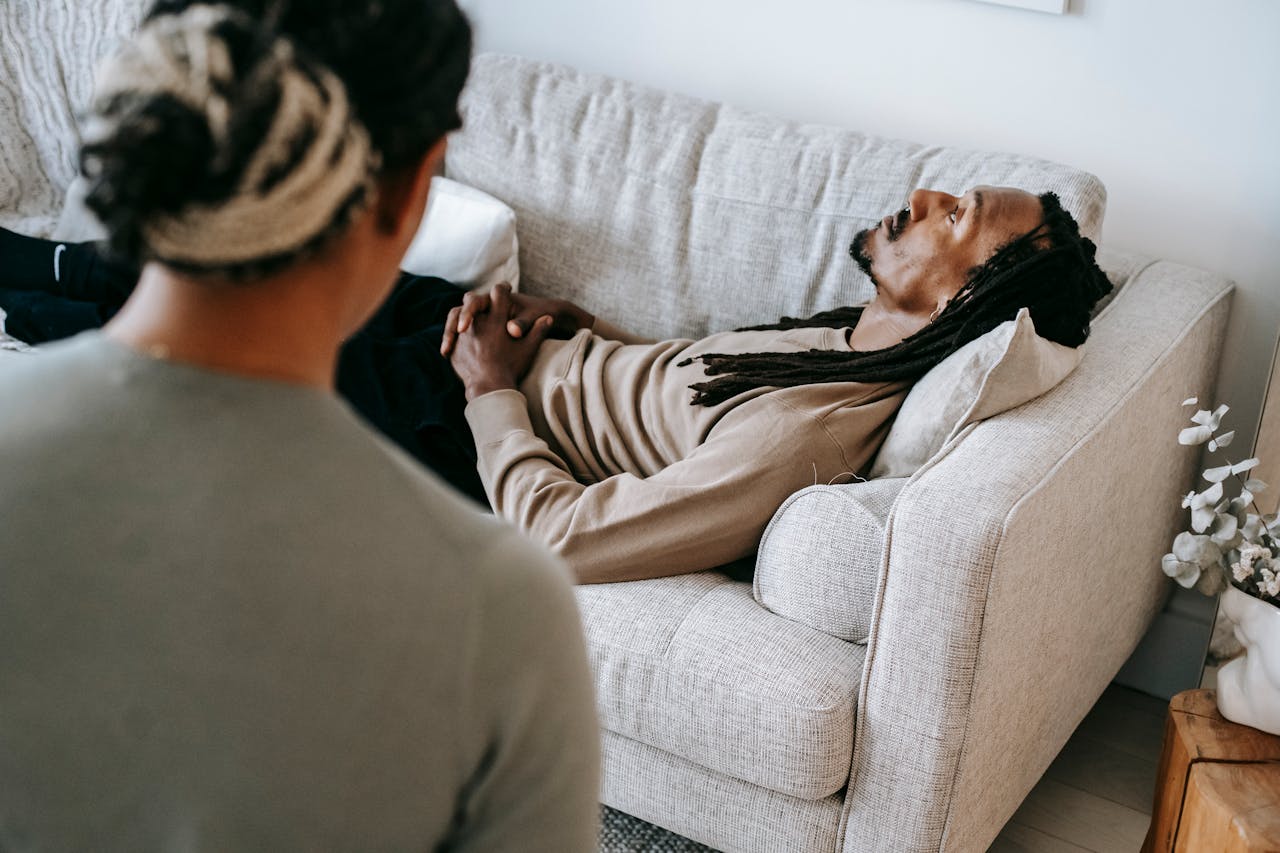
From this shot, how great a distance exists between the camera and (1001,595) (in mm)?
1456

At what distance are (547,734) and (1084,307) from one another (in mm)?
1400

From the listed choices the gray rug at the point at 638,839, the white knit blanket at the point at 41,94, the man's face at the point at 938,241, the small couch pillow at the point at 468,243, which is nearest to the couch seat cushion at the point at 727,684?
the gray rug at the point at 638,839

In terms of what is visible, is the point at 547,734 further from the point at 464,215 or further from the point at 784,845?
the point at 464,215

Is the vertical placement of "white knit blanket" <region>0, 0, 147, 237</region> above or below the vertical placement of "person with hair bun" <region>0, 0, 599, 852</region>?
below

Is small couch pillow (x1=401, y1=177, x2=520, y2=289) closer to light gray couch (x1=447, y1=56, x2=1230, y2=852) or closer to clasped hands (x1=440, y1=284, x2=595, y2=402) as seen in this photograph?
clasped hands (x1=440, y1=284, x2=595, y2=402)

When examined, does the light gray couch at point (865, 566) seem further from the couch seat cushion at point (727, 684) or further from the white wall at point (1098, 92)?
the white wall at point (1098, 92)

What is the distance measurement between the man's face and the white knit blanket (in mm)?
1735

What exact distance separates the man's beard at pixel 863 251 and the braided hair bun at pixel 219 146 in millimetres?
1510

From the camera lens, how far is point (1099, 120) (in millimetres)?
2217

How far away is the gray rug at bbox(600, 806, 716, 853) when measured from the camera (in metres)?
1.83

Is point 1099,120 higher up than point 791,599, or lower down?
higher up

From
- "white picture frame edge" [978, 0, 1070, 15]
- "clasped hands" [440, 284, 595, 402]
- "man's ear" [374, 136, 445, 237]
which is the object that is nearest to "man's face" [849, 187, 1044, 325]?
"white picture frame edge" [978, 0, 1070, 15]

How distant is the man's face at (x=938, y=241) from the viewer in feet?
6.05

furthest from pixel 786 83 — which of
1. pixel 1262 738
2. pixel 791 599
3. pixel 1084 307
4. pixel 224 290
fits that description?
pixel 224 290
